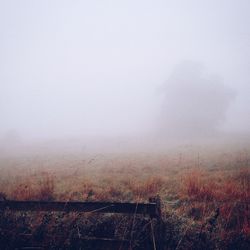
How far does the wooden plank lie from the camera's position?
5715 millimetres

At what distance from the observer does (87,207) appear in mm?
6066

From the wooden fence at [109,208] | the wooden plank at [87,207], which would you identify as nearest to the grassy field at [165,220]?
the wooden fence at [109,208]

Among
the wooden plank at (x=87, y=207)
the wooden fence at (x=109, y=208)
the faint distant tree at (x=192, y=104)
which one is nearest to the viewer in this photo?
the wooden fence at (x=109, y=208)

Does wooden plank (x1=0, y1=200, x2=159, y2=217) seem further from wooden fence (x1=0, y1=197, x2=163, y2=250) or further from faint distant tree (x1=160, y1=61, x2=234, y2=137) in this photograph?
faint distant tree (x1=160, y1=61, x2=234, y2=137)

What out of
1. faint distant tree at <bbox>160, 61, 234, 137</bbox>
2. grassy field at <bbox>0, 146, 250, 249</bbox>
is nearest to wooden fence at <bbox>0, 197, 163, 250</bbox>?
grassy field at <bbox>0, 146, 250, 249</bbox>

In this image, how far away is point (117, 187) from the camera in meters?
9.95

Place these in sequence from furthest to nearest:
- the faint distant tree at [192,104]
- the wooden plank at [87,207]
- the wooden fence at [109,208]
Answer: the faint distant tree at [192,104] < the wooden plank at [87,207] < the wooden fence at [109,208]

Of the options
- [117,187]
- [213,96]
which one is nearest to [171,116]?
[213,96]

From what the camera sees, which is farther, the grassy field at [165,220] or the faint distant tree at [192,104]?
the faint distant tree at [192,104]

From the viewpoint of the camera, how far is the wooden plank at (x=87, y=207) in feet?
18.7

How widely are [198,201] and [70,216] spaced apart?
3.97 metres

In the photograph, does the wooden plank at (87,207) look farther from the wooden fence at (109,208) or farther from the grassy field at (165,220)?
the grassy field at (165,220)

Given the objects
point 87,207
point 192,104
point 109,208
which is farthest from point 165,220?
point 192,104

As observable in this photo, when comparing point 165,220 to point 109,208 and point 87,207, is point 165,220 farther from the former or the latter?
point 87,207
